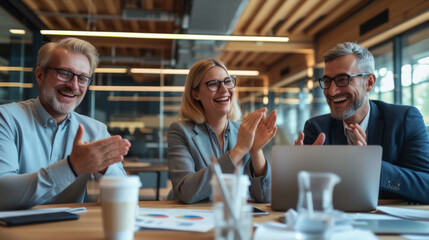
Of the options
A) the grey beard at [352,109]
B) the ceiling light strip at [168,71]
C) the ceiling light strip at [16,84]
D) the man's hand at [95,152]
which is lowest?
the man's hand at [95,152]

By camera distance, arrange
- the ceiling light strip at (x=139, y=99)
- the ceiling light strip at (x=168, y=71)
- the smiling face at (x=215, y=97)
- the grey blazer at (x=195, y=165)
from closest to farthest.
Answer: the grey blazer at (x=195, y=165) < the smiling face at (x=215, y=97) < the ceiling light strip at (x=168, y=71) < the ceiling light strip at (x=139, y=99)

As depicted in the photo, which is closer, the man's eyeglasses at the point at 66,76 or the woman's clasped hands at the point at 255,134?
the woman's clasped hands at the point at 255,134

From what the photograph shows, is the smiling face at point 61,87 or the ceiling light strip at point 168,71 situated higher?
the ceiling light strip at point 168,71

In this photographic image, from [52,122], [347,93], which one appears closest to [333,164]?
[347,93]

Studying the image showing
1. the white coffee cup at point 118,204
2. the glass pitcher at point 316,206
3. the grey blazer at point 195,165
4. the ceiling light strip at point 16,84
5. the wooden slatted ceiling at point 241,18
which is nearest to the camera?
the glass pitcher at point 316,206

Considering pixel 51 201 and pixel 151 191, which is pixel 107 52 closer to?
pixel 151 191

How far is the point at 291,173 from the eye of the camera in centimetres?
135

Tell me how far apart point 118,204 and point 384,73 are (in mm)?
6037

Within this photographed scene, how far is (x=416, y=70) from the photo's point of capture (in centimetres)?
528

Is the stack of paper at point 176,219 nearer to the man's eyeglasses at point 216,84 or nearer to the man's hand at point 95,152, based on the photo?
the man's hand at point 95,152

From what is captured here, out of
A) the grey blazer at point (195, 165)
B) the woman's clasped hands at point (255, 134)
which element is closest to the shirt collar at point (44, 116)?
the grey blazer at point (195, 165)

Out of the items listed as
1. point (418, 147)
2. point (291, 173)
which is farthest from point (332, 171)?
point (418, 147)

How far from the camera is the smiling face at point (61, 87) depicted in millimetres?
1938

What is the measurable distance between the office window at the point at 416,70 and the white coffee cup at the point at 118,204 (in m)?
4.88
